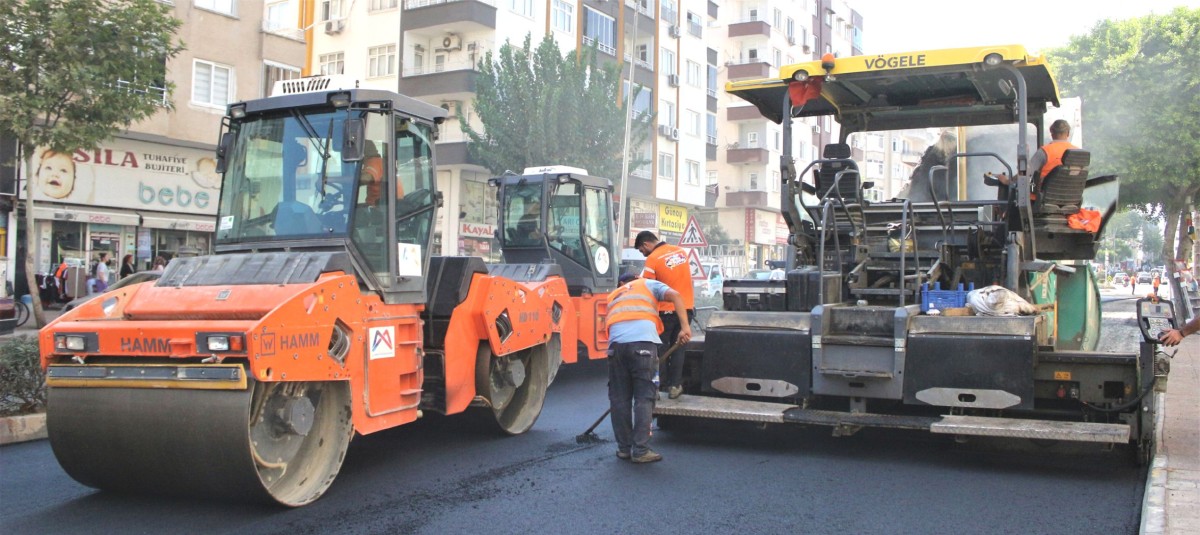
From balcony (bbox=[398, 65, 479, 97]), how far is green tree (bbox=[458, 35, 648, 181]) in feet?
8.61

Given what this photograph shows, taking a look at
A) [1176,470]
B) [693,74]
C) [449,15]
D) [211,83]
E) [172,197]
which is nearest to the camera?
[1176,470]

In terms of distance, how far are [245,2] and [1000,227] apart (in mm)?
18795

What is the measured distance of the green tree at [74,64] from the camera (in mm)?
13484

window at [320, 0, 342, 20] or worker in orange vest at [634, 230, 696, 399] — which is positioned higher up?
window at [320, 0, 342, 20]

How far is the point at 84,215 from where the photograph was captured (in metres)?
20.0

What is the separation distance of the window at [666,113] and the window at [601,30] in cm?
439

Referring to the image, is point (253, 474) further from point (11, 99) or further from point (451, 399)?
point (11, 99)

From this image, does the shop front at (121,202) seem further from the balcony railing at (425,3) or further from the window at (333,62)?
the window at (333,62)

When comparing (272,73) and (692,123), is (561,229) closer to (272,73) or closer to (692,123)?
(272,73)

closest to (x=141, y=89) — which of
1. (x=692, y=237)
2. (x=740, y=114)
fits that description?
(x=692, y=237)

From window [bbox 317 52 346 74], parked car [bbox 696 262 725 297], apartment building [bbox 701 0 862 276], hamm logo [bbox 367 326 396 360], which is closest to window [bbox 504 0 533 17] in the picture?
window [bbox 317 52 346 74]

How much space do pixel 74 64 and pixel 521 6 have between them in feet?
59.2

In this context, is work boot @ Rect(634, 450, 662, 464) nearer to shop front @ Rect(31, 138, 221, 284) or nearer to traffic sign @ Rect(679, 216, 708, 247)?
traffic sign @ Rect(679, 216, 708, 247)

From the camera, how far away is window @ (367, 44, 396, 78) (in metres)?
30.2
